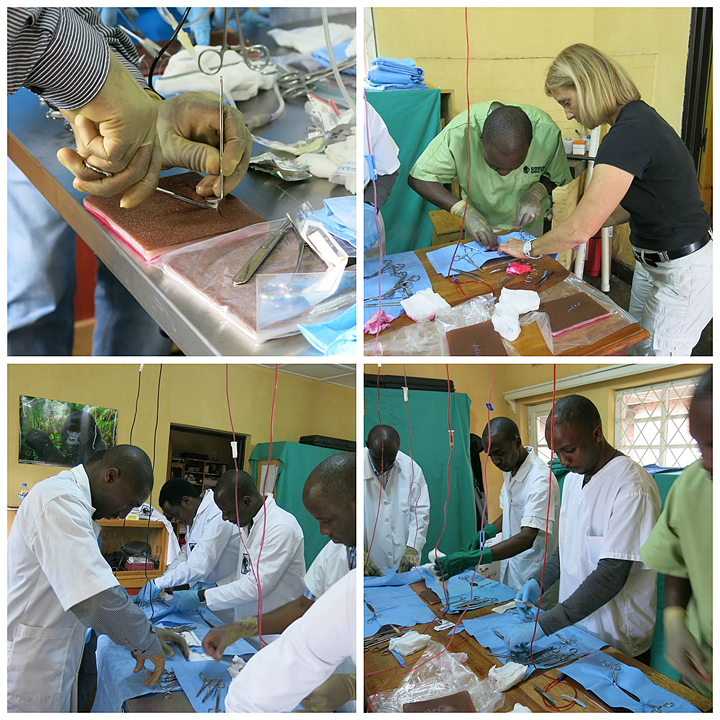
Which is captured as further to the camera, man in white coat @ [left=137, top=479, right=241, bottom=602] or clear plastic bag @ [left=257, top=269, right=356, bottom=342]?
man in white coat @ [left=137, top=479, right=241, bottom=602]

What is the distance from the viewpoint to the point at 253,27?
222 cm

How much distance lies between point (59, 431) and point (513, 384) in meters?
1.07

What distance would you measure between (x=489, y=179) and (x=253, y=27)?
3.71 ft

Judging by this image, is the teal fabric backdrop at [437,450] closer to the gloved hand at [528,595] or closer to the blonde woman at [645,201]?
the gloved hand at [528,595]

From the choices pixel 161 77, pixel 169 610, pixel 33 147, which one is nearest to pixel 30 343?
pixel 33 147

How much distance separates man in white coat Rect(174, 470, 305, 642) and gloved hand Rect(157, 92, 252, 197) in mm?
707

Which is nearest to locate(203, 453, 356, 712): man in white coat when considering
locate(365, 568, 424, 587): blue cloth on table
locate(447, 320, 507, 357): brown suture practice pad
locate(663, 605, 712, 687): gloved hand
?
locate(365, 568, 424, 587): blue cloth on table

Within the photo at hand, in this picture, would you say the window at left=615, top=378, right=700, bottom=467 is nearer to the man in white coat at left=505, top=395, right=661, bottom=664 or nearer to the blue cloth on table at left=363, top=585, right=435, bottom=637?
the man in white coat at left=505, top=395, right=661, bottom=664

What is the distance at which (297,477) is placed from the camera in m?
1.34

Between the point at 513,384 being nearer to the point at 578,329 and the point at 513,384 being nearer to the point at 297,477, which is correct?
the point at 578,329

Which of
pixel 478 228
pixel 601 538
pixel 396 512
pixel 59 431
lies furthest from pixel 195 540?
pixel 478 228

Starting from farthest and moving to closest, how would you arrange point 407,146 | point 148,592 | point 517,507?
point 407,146
point 517,507
point 148,592

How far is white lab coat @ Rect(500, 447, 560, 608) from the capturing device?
1393 millimetres

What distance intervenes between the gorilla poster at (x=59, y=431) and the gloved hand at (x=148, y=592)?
32 centimetres
